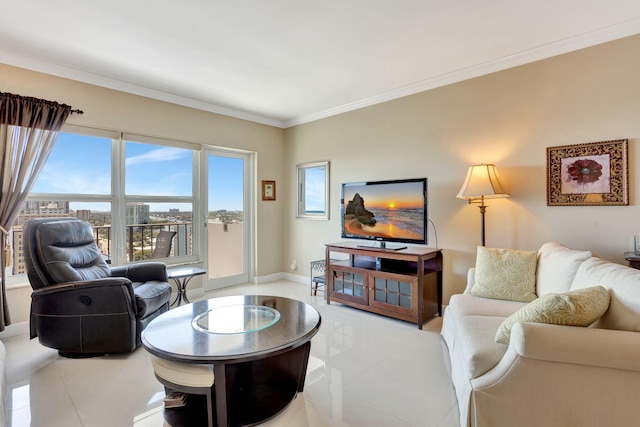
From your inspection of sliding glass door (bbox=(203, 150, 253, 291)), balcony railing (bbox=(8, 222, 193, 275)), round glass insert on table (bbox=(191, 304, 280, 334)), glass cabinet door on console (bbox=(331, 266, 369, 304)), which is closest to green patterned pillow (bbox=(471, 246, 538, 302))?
glass cabinet door on console (bbox=(331, 266, 369, 304))

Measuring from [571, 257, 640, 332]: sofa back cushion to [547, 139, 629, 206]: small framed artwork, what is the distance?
3.79 feet

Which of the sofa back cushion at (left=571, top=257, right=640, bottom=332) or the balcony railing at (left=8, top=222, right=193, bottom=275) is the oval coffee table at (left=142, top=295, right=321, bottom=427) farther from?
the balcony railing at (left=8, top=222, right=193, bottom=275)

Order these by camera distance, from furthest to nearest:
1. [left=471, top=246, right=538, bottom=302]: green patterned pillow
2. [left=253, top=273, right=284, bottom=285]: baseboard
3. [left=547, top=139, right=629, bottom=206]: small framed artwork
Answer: [left=253, top=273, right=284, bottom=285]: baseboard
[left=547, top=139, right=629, bottom=206]: small framed artwork
[left=471, top=246, right=538, bottom=302]: green patterned pillow

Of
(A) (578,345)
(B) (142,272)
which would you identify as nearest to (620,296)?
(A) (578,345)

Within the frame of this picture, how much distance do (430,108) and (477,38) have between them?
0.95 metres

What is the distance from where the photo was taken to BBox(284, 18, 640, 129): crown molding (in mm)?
2404

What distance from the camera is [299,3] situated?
2.10 metres

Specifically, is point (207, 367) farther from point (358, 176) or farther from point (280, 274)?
point (280, 274)

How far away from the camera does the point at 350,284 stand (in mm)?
3590

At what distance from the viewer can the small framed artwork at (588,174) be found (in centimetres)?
243

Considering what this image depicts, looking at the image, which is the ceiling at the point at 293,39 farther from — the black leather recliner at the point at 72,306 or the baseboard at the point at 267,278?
the baseboard at the point at 267,278

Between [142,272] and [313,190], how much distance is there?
2.56 metres

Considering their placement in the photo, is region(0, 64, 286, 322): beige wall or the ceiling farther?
region(0, 64, 286, 322): beige wall

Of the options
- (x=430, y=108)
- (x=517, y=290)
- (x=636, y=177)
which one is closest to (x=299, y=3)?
(x=430, y=108)
